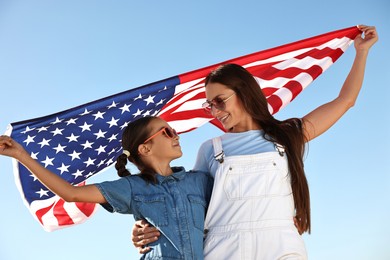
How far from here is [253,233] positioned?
14.5 feet

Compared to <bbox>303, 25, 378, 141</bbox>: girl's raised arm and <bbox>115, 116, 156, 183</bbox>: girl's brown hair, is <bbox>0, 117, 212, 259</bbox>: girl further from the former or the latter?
<bbox>303, 25, 378, 141</bbox>: girl's raised arm

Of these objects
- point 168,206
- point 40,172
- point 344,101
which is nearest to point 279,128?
point 344,101

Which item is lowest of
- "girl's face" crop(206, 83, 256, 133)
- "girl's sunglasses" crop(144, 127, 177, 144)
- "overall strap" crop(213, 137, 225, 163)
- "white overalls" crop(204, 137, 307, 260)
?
"white overalls" crop(204, 137, 307, 260)

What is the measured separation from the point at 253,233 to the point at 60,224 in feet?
10.4

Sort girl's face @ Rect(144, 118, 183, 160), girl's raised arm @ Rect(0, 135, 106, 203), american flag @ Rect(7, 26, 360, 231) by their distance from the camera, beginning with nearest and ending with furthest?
1. girl's raised arm @ Rect(0, 135, 106, 203)
2. girl's face @ Rect(144, 118, 183, 160)
3. american flag @ Rect(7, 26, 360, 231)

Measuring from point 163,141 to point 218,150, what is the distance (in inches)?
20.8

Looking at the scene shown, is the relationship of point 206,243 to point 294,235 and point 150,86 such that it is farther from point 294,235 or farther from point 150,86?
point 150,86

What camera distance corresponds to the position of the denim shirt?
4.48 meters

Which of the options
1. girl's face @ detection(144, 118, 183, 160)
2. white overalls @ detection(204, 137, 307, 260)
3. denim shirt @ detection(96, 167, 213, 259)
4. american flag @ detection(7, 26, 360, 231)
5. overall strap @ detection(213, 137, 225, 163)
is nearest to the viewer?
white overalls @ detection(204, 137, 307, 260)

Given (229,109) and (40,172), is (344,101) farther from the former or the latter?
(40,172)

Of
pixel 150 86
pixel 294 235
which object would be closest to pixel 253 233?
pixel 294 235

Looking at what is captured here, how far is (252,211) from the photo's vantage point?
4.48 metres

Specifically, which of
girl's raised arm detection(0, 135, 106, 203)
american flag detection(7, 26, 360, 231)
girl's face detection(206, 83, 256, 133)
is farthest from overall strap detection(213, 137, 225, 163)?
american flag detection(7, 26, 360, 231)

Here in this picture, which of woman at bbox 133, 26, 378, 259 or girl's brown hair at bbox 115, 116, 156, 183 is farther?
girl's brown hair at bbox 115, 116, 156, 183
